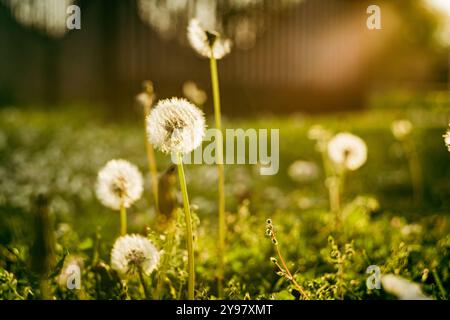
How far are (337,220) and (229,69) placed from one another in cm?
743

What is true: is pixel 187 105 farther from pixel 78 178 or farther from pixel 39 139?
pixel 39 139

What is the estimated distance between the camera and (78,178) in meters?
4.11

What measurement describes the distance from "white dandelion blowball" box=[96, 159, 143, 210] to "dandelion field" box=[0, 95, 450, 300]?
0.09 metres

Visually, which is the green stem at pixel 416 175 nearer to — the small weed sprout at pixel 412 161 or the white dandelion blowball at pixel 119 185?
the small weed sprout at pixel 412 161

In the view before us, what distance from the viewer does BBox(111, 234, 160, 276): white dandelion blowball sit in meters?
1.63

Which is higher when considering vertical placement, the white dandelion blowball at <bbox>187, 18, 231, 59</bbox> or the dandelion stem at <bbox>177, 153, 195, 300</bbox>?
the white dandelion blowball at <bbox>187, 18, 231, 59</bbox>

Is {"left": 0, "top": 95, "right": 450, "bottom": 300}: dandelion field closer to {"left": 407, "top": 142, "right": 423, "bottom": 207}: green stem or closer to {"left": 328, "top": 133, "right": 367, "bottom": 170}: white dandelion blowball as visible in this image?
{"left": 407, "top": 142, "right": 423, "bottom": 207}: green stem

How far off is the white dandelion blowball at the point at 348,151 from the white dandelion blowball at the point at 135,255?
1187 millimetres

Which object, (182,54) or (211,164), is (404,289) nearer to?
(211,164)

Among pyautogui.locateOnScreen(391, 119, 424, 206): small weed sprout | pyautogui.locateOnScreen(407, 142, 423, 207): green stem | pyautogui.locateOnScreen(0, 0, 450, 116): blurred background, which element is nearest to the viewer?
pyautogui.locateOnScreen(391, 119, 424, 206): small weed sprout

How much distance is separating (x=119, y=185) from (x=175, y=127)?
363mm

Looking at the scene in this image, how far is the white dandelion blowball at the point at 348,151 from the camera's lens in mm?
2574

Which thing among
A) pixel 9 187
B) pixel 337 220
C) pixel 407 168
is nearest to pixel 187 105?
pixel 337 220

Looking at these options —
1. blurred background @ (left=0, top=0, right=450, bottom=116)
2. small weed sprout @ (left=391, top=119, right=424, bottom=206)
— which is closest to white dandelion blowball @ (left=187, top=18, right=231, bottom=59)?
small weed sprout @ (left=391, top=119, right=424, bottom=206)
